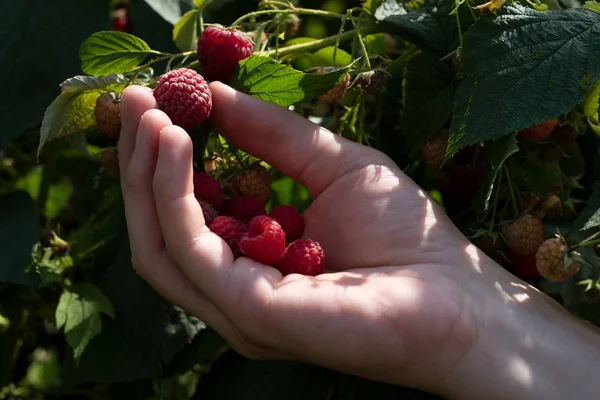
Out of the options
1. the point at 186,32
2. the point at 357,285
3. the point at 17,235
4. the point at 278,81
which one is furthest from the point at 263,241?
the point at 17,235

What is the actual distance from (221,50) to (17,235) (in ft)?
1.78

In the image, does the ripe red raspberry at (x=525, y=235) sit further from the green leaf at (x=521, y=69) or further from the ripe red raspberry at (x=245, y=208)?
the ripe red raspberry at (x=245, y=208)

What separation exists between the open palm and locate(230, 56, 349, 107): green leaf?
3 cm

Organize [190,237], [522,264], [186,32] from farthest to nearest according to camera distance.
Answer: [186,32]
[522,264]
[190,237]

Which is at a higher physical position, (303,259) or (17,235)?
(303,259)

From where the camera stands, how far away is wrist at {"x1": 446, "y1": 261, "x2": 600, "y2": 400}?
0.99 meters

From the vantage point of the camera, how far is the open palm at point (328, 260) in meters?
0.96

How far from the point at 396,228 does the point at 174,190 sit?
1.12 ft

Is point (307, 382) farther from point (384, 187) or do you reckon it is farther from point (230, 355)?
point (384, 187)

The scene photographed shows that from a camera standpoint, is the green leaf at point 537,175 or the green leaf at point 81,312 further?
the green leaf at point 81,312

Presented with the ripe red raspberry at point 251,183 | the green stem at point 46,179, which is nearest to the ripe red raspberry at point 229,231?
the ripe red raspberry at point 251,183

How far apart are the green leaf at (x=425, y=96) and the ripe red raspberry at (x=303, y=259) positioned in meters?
0.33

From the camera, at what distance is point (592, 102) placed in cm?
109

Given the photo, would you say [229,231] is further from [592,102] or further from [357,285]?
[592,102]
